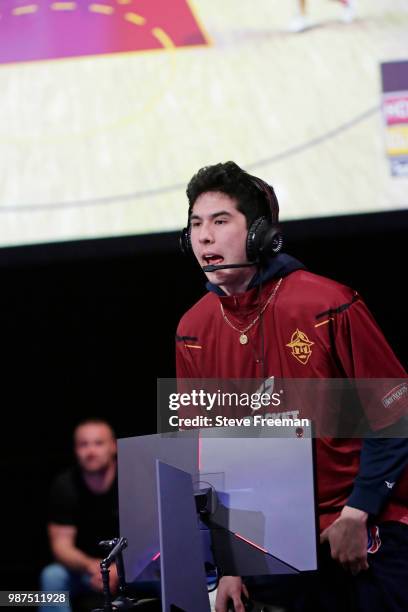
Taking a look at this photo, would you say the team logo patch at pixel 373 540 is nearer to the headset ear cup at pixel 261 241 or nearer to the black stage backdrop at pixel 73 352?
the headset ear cup at pixel 261 241

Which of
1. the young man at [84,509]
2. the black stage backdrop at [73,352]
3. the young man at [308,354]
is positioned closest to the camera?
the young man at [308,354]

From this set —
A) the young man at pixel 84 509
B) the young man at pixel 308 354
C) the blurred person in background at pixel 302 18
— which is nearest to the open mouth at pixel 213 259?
the young man at pixel 308 354

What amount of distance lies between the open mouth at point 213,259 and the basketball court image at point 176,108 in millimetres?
1258

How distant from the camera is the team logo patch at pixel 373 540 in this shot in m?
2.10

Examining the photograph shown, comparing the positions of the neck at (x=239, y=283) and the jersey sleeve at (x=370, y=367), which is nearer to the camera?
the jersey sleeve at (x=370, y=367)

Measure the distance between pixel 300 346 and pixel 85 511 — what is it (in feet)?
5.00

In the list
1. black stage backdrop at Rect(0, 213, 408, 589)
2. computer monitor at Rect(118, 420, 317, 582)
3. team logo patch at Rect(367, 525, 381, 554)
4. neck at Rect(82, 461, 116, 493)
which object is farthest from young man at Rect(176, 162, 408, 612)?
black stage backdrop at Rect(0, 213, 408, 589)

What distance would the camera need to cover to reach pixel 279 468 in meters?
1.96

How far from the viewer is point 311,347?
230cm

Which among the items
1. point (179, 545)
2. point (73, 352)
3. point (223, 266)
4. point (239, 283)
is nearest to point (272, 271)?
point (239, 283)

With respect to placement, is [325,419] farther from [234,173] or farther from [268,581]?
[234,173]

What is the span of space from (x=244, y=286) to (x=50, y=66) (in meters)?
1.80

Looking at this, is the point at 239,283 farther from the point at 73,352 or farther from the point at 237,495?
the point at 73,352

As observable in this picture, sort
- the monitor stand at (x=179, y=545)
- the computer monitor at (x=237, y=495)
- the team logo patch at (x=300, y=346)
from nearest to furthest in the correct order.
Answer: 1. the monitor stand at (x=179, y=545)
2. the computer monitor at (x=237, y=495)
3. the team logo patch at (x=300, y=346)
